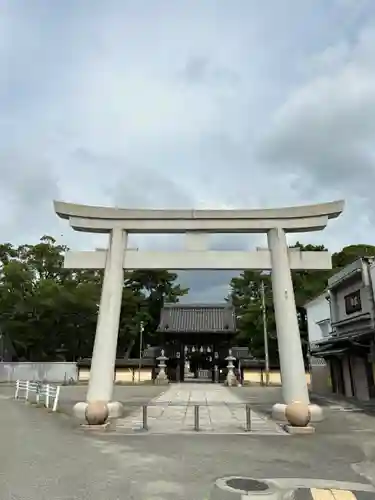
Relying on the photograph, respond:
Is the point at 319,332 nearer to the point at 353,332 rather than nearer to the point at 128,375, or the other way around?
the point at 353,332

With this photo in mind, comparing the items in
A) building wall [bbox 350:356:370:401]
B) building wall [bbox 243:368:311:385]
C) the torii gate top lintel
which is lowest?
building wall [bbox 350:356:370:401]

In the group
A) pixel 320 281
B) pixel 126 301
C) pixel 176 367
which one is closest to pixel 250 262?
pixel 176 367

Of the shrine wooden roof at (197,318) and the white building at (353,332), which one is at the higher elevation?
the shrine wooden roof at (197,318)

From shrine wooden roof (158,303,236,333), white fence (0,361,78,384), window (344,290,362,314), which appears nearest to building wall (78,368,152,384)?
white fence (0,361,78,384)

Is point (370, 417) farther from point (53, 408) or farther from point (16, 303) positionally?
point (16, 303)

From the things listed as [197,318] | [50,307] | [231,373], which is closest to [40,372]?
[50,307]

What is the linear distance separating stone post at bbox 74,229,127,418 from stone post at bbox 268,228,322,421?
5.21 meters

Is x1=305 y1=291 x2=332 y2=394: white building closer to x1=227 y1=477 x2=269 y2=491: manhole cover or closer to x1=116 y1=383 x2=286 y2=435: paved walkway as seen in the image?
x1=116 y1=383 x2=286 y2=435: paved walkway

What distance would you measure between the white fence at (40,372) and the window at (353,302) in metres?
27.1

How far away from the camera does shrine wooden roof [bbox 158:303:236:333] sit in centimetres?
4131

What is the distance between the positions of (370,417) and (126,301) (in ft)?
128

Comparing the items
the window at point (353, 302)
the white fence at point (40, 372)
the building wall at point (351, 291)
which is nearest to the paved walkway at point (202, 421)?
the building wall at point (351, 291)

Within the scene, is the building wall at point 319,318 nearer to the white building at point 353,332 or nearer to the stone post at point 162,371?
the white building at point 353,332

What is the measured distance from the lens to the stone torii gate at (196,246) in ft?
47.6
